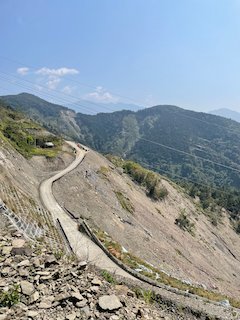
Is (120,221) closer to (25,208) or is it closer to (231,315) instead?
(25,208)

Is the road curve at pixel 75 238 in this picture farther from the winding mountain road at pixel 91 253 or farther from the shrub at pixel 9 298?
the shrub at pixel 9 298

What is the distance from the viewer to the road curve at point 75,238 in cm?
3312

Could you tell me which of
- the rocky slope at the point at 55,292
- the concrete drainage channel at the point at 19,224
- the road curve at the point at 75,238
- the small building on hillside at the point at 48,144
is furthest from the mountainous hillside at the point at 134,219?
the rocky slope at the point at 55,292

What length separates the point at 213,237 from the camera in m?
101

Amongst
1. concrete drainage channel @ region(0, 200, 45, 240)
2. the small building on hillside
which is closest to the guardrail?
concrete drainage channel @ region(0, 200, 45, 240)

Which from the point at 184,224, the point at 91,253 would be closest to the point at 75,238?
the point at 91,253

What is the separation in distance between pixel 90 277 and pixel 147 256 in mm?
35088

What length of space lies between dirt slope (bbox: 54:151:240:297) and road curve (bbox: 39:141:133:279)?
Result: 2064mm

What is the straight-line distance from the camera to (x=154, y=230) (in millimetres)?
70000

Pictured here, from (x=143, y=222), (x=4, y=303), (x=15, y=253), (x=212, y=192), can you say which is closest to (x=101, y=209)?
(x=143, y=222)

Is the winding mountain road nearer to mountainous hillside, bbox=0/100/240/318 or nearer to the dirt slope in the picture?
mountainous hillside, bbox=0/100/240/318

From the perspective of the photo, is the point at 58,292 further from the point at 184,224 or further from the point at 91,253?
the point at 184,224

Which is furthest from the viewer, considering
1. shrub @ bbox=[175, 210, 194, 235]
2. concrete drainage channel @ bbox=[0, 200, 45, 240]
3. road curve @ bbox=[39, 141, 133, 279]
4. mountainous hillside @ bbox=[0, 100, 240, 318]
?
shrub @ bbox=[175, 210, 194, 235]

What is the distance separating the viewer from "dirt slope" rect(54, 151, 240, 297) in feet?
177
